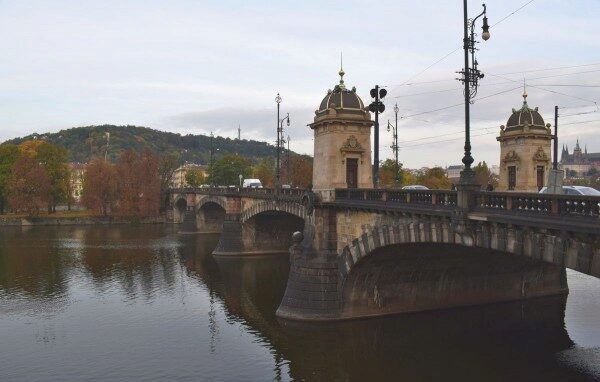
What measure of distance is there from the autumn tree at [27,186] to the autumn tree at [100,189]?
6.70 m

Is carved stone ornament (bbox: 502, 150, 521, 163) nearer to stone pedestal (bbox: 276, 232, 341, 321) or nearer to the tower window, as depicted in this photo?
the tower window

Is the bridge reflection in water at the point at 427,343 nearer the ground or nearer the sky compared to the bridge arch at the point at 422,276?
nearer the ground

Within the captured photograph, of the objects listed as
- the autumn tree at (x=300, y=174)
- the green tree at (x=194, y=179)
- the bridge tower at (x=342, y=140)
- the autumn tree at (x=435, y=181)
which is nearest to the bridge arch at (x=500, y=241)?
the bridge tower at (x=342, y=140)

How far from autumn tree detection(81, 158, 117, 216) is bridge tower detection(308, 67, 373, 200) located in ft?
230

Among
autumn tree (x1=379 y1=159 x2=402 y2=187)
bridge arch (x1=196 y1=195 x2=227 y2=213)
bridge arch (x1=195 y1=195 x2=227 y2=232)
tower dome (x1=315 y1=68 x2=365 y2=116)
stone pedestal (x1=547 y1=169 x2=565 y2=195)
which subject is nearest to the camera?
stone pedestal (x1=547 y1=169 x2=565 y2=195)

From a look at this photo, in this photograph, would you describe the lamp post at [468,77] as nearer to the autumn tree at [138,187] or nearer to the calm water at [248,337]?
the calm water at [248,337]

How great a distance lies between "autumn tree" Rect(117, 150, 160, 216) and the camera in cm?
9050

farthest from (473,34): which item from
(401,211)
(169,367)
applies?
(169,367)

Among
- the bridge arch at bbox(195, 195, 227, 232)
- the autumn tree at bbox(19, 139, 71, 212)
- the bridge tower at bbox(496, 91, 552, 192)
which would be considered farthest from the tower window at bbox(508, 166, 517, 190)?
the autumn tree at bbox(19, 139, 71, 212)

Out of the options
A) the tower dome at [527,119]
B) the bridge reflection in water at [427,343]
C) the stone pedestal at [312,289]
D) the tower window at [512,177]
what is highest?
the tower dome at [527,119]

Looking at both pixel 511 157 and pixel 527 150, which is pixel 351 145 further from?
pixel 527 150

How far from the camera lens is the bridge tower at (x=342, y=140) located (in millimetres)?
29250

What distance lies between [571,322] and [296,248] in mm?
15704

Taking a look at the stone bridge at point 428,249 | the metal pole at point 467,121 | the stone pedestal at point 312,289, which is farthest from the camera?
the stone pedestal at point 312,289
